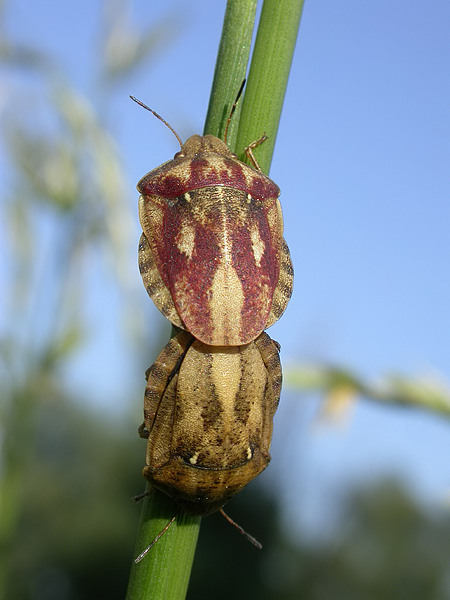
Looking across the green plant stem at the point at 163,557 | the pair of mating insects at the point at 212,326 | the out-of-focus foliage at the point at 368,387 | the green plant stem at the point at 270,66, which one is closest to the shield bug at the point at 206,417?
the pair of mating insects at the point at 212,326

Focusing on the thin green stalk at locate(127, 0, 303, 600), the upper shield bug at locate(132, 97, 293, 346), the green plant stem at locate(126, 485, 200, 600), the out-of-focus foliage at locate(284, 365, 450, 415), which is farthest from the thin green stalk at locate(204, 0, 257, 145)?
the out-of-focus foliage at locate(284, 365, 450, 415)

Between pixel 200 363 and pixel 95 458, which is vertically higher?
pixel 200 363

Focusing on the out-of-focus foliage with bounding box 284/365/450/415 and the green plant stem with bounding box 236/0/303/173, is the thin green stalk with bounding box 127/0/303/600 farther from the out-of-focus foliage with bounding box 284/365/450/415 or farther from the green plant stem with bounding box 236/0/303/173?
the out-of-focus foliage with bounding box 284/365/450/415

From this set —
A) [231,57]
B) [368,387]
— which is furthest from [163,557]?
[231,57]

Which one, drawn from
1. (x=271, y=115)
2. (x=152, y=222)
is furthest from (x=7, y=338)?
(x=271, y=115)

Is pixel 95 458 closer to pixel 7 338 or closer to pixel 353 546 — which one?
pixel 353 546
